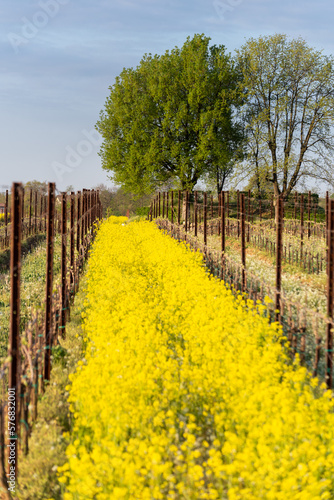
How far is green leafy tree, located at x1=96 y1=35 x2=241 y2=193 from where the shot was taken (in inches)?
1331

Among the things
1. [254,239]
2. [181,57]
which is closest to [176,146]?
[181,57]

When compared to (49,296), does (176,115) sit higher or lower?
higher

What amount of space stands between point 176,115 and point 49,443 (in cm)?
3098

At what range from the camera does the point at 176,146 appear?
33.8 metres

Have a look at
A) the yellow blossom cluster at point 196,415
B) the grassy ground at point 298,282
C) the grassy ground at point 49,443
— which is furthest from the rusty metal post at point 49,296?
the grassy ground at point 298,282

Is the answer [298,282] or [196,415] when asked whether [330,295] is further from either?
[298,282]

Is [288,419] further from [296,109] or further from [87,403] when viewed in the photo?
[296,109]

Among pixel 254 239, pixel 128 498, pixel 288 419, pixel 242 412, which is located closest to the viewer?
pixel 128 498

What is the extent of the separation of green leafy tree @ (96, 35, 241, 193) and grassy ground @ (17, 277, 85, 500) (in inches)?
1106

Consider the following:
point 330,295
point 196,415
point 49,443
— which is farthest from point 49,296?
point 330,295

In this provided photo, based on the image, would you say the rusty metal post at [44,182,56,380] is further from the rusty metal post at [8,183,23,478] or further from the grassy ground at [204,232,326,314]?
the grassy ground at [204,232,326,314]

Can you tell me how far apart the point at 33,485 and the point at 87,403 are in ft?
3.16

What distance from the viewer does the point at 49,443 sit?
17.6 feet

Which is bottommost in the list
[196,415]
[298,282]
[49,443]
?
[49,443]
